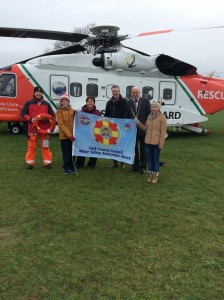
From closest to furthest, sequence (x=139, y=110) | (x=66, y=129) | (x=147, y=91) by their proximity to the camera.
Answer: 1. (x=66, y=129)
2. (x=139, y=110)
3. (x=147, y=91)

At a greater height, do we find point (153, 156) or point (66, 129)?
point (66, 129)

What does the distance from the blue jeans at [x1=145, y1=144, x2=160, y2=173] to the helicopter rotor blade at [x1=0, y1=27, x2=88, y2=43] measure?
5958 mm

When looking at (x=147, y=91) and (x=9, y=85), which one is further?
(x=147, y=91)

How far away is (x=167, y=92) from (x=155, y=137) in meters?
7.06

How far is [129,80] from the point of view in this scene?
506 inches

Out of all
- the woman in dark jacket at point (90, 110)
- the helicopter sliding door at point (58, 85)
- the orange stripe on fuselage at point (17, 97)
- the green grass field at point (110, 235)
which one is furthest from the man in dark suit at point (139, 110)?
the orange stripe on fuselage at point (17, 97)

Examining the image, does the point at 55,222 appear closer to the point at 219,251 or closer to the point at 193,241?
the point at 193,241

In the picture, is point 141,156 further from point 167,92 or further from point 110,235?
point 167,92

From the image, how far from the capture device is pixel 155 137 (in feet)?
21.6

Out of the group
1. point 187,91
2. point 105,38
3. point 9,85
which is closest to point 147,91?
point 187,91

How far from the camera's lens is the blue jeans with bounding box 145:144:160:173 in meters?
6.68

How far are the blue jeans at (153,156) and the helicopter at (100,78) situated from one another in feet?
20.1

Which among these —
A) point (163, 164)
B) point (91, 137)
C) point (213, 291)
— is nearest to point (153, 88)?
point (163, 164)

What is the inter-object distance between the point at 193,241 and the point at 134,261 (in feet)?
2.98
